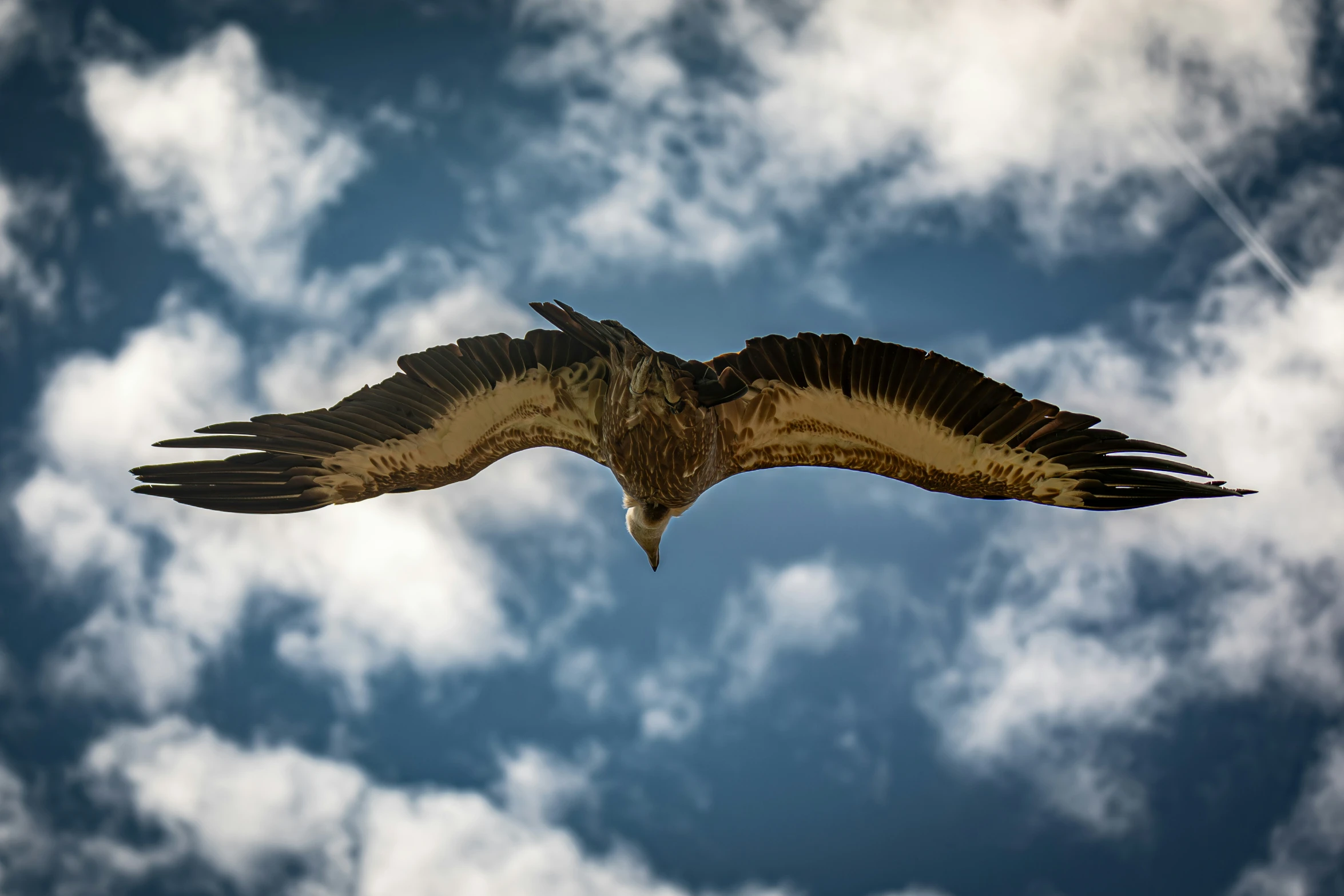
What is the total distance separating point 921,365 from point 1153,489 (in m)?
2.11

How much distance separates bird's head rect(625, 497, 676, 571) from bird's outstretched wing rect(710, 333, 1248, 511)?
759mm

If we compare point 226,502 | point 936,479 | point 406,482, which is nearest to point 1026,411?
point 936,479

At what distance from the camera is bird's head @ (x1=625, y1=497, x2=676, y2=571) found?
923 centimetres

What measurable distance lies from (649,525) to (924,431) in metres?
2.40

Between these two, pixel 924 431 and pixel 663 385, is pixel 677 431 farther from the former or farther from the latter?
pixel 924 431

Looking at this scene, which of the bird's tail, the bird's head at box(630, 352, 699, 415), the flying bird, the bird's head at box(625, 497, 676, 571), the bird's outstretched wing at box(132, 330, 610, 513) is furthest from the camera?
the bird's head at box(625, 497, 676, 571)

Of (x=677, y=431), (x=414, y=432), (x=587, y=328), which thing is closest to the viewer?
(x=587, y=328)

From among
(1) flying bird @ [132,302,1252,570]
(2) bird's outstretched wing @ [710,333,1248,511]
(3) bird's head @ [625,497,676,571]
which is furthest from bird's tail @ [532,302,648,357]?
(3) bird's head @ [625,497,676,571]

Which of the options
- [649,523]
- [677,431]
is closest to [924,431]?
[677,431]

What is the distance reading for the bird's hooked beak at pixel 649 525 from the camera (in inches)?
364

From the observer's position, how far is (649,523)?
9305mm

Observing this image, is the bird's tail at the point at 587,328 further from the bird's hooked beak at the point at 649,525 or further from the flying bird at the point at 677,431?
the bird's hooked beak at the point at 649,525

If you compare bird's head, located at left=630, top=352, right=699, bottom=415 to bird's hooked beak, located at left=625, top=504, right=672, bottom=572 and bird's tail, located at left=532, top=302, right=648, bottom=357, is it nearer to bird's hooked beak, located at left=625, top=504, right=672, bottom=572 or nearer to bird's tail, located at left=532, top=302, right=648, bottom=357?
bird's tail, located at left=532, top=302, right=648, bottom=357

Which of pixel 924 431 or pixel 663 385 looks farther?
pixel 924 431
